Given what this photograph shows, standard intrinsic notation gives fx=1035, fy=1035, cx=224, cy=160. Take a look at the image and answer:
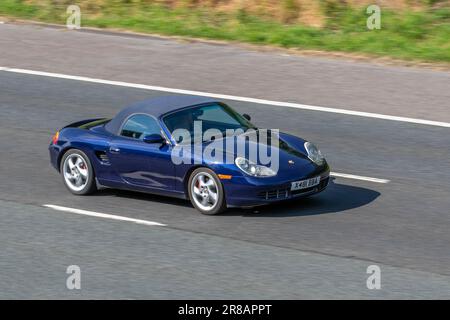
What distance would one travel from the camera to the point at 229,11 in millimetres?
22562

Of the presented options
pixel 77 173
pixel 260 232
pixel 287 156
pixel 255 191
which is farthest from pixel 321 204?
pixel 77 173

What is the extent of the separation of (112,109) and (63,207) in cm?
454

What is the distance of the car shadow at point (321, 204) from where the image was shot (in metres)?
12.5

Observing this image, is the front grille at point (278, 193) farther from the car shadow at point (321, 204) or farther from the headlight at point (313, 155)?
the headlight at point (313, 155)

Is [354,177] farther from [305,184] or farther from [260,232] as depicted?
[260,232]

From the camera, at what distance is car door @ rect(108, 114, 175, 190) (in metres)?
12.6

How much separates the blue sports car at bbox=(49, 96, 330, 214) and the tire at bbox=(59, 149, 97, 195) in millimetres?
13

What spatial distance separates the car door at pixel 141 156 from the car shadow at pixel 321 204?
2.99 feet

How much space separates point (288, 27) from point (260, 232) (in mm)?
10538

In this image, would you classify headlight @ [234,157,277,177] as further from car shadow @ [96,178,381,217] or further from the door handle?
the door handle

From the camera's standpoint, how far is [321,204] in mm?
12781

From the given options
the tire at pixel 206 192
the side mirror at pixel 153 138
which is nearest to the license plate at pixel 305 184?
the tire at pixel 206 192

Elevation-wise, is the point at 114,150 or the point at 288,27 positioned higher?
the point at 288,27

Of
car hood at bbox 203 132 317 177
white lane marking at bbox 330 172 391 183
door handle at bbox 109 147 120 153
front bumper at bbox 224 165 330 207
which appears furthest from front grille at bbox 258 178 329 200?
door handle at bbox 109 147 120 153
